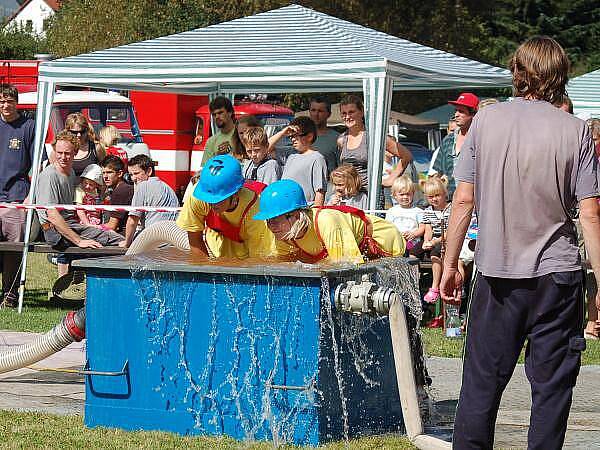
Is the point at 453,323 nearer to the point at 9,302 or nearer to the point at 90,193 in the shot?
the point at 90,193

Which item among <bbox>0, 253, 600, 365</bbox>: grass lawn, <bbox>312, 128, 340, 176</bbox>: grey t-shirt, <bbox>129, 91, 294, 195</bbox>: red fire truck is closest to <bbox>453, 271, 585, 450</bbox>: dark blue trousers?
<bbox>0, 253, 600, 365</bbox>: grass lawn

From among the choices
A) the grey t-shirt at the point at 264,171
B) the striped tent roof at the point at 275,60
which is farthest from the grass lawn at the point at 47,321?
the striped tent roof at the point at 275,60

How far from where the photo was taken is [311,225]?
6699mm

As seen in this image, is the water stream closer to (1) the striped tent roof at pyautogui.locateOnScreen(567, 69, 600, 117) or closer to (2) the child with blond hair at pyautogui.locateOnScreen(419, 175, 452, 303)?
(2) the child with blond hair at pyautogui.locateOnScreen(419, 175, 452, 303)

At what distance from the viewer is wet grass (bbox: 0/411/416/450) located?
20.6ft

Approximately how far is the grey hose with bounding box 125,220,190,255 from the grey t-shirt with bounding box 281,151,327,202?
4351 millimetres

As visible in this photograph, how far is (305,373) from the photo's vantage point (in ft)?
20.4

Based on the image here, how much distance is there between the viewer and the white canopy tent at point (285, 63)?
12.0 meters

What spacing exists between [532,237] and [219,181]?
236 centimetres

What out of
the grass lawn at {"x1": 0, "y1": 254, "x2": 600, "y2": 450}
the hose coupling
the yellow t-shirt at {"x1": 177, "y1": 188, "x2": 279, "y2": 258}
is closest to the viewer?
the hose coupling

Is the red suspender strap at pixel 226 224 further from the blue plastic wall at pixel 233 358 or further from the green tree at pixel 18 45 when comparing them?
the green tree at pixel 18 45

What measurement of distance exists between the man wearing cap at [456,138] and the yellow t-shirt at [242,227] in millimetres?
4943

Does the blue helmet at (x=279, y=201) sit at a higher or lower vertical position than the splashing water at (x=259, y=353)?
higher

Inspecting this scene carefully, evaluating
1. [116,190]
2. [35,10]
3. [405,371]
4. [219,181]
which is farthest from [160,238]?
[35,10]
